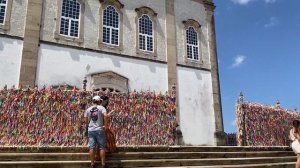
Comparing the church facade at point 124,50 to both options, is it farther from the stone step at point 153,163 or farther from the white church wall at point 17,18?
the stone step at point 153,163

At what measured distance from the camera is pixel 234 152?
33.1 feet

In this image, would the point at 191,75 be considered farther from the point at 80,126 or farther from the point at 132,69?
the point at 80,126

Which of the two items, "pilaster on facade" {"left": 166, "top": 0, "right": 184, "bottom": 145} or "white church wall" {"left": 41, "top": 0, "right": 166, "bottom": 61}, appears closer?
"white church wall" {"left": 41, "top": 0, "right": 166, "bottom": 61}

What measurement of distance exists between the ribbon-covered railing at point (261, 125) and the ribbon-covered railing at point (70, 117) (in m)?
3.21

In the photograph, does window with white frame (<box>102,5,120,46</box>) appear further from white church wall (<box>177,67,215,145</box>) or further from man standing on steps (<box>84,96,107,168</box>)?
man standing on steps (<box>84,96,107,168</box>)

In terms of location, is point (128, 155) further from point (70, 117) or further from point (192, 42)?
point (192, 42)

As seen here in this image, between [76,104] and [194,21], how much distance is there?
13.0 meters

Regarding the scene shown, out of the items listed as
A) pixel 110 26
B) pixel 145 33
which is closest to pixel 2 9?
pixel 110 26

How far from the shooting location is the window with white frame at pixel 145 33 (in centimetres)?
1900

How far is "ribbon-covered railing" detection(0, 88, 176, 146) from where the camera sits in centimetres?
933

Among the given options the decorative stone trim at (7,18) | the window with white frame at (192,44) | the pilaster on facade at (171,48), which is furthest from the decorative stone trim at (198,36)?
the decorative stone trim at (7,18)

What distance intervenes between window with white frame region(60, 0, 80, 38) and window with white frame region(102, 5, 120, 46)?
5.15 ft

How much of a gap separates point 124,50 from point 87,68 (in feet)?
8.52

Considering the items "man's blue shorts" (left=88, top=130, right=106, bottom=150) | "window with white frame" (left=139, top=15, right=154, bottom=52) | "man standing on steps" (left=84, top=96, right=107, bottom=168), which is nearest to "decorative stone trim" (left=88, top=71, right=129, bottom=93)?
"window with white frame" (left=139, top=15, right=154, bottom=52)
